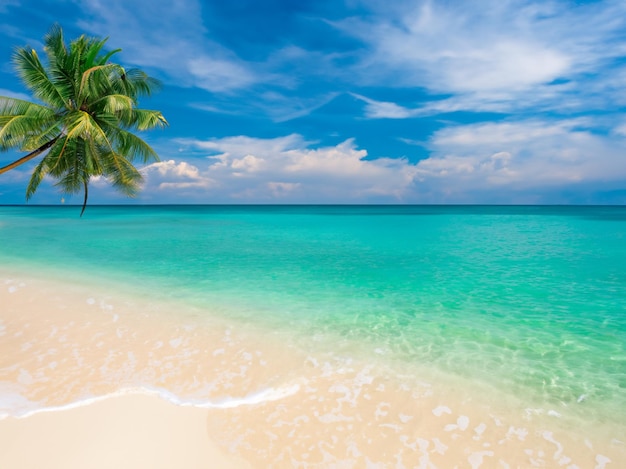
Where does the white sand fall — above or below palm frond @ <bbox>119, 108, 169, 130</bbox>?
below

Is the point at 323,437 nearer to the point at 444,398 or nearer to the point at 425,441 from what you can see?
the point at 425,441

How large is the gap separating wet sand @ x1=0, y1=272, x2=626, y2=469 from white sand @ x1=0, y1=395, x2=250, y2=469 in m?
0.01

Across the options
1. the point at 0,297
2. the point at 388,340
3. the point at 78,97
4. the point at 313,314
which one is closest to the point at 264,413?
the point at 388,340

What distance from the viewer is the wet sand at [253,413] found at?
3037 millimetres

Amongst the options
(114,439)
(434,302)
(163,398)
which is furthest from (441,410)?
(434,302)

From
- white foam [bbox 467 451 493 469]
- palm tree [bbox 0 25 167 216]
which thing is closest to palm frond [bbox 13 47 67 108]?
palm tree [bbox 0 25 167 216]

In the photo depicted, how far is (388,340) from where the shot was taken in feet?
18.5

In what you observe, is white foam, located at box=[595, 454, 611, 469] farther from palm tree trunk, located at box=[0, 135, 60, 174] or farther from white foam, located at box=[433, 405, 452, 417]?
palm tree trunk, located at box=[0, 135, 60, 174]

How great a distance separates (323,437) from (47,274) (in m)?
11.0

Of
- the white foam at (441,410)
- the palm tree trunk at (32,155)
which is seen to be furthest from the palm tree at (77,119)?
the white foam at (441,410)

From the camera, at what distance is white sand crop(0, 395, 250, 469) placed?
9.50 feet

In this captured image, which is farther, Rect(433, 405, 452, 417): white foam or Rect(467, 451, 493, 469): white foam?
Rect(433, 405, 452, 417): white foam

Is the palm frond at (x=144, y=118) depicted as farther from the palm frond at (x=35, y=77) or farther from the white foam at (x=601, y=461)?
the white foam at (x=601, y=461)

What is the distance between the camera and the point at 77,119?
12.6 m
